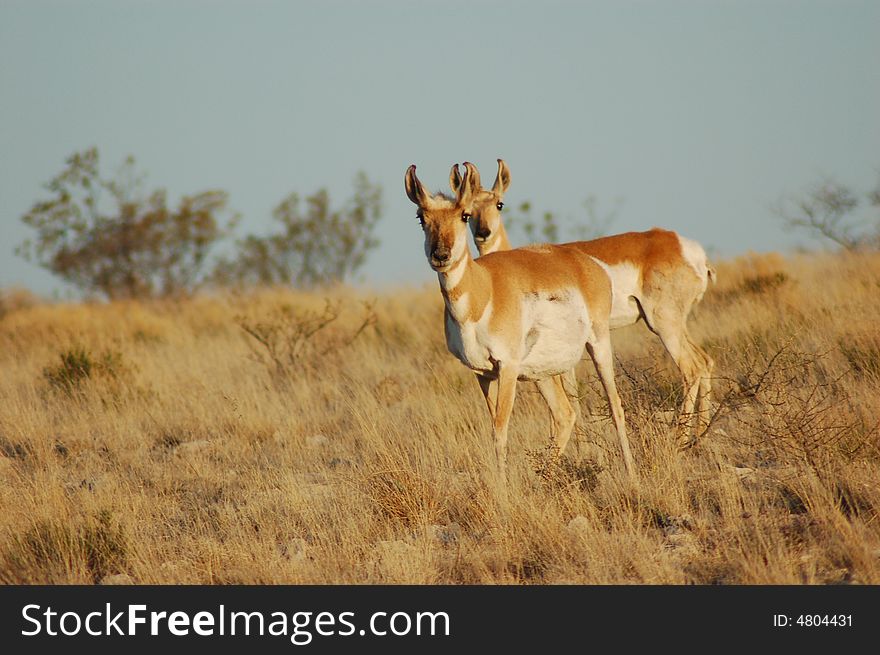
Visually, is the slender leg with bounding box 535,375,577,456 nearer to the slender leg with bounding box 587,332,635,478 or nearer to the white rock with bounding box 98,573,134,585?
the slender leg with bounding box 587,332,635,478

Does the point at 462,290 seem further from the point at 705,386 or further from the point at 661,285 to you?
the point at 705,386

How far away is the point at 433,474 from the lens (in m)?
7.59

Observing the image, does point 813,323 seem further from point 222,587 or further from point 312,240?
point 312,240

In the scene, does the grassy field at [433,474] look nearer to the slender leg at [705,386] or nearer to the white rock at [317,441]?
the white rock at [317,441]

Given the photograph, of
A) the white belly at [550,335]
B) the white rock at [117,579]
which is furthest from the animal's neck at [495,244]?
the white rock at [117,579]

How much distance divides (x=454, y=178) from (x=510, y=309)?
1164 millimetres

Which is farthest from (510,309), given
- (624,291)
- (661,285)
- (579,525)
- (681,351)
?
(681,351)

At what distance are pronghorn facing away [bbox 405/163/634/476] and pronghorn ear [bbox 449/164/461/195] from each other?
527 mm

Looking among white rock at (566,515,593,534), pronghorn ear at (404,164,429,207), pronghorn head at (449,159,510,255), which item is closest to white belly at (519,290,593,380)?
pronghorn ear at (404,164,429,207)

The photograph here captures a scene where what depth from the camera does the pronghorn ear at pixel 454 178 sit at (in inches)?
301

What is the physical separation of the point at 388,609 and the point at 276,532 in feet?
5.50

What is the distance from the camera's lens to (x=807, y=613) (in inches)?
200

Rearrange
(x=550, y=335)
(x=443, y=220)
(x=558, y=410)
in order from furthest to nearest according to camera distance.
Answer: (x=558, y=410)
(x=550, y=335)
(x=443, y=220)

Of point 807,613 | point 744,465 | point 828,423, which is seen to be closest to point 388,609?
point 807,613
